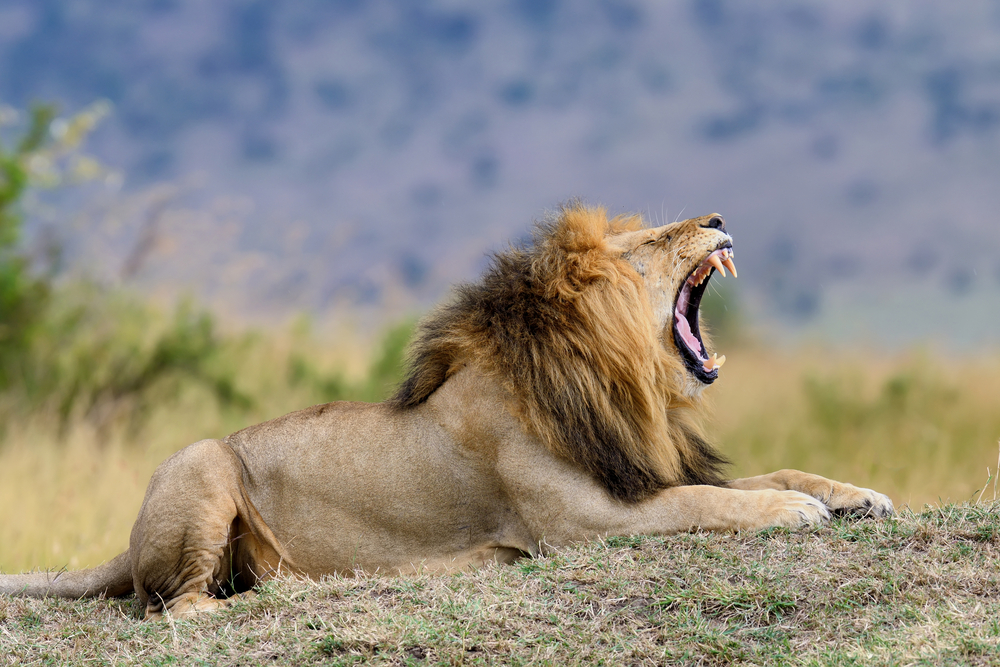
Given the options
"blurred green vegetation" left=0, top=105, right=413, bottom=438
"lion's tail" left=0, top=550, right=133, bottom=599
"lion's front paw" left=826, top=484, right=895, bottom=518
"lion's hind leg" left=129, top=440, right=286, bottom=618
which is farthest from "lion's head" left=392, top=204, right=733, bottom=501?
"blurred green vegetation" left=0, top=105, right=413, bottom=438

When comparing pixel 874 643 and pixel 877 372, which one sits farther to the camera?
pixel 877 372

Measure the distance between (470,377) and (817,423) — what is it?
27.0ft

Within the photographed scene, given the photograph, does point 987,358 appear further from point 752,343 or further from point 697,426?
point 697,426

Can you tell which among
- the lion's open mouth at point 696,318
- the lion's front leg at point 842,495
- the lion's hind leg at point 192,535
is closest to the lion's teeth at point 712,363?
the lion's open mouth at point 696,318

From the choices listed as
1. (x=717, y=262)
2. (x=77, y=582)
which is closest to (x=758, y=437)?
(x=717, y=262)

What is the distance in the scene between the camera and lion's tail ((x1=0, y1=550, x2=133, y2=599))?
4910 mm

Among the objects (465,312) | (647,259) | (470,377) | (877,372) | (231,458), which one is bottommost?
(231,458)

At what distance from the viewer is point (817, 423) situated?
1180 cm

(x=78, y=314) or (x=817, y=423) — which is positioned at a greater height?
(x=817, y=423)

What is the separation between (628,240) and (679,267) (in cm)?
27

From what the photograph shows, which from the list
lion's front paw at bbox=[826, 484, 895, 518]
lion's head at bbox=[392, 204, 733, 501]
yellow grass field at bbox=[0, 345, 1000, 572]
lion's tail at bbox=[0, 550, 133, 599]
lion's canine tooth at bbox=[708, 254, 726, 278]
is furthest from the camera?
yellow grass field at bbox=[0, 345, 1000, 572]

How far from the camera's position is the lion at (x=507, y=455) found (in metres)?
4.29

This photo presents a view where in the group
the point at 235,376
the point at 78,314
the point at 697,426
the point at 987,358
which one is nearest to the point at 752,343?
→ the point at 987,358

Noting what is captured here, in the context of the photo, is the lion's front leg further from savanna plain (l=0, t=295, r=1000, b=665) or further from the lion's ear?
the lion's ear
